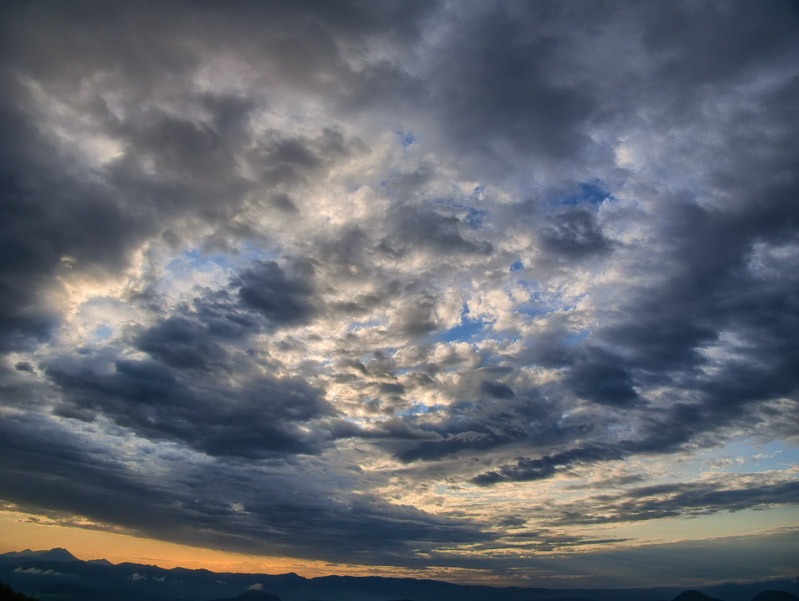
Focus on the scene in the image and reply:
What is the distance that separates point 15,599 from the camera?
195 ft
